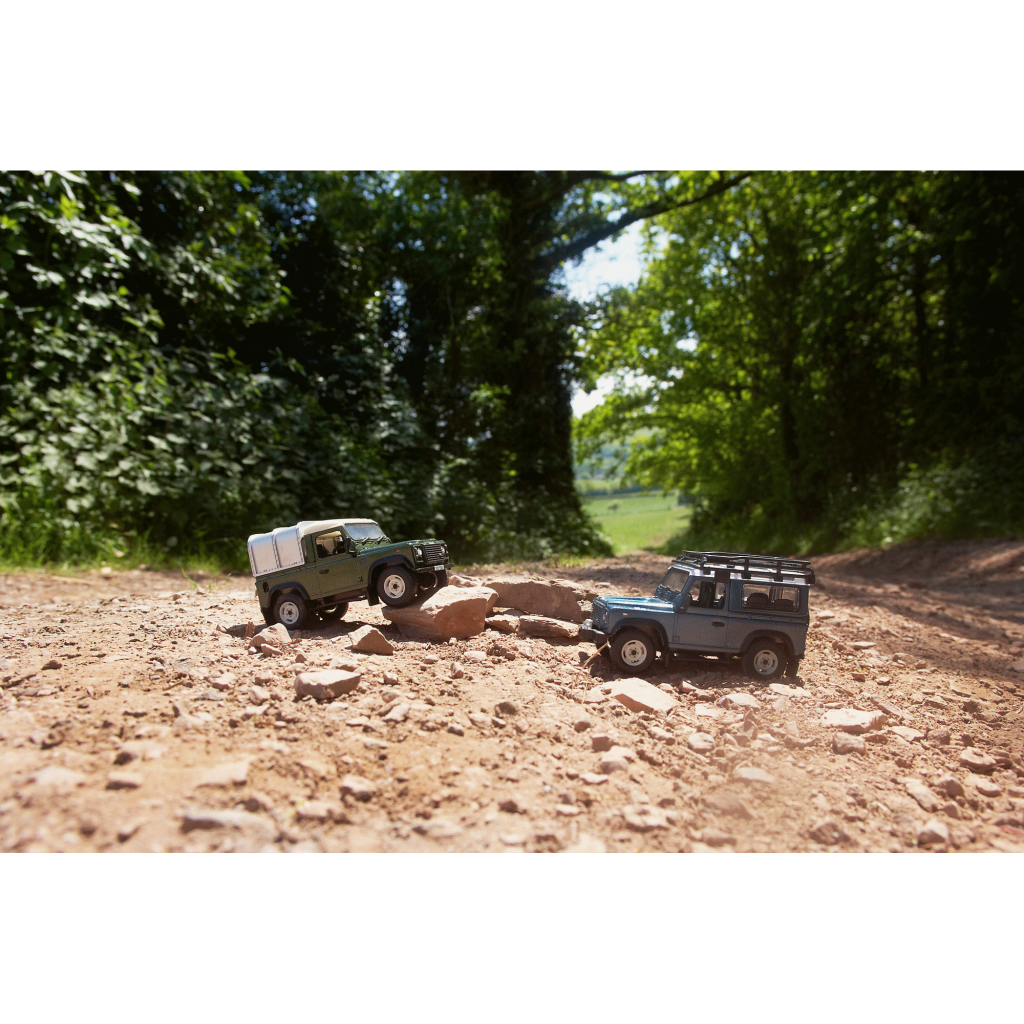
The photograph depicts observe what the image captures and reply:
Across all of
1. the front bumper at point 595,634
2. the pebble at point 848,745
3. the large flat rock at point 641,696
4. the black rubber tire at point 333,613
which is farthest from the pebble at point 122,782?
the pebble at point 848,745

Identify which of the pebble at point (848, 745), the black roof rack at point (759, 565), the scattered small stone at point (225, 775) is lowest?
the pebble at point (848, 745)

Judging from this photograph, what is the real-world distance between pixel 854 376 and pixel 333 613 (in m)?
9.32

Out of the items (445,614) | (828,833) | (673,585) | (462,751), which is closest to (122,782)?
(462,751)

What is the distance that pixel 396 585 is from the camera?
3365mm

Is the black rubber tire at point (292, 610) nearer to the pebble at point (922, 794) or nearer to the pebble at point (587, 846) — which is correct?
the pebble at point (587, 846)

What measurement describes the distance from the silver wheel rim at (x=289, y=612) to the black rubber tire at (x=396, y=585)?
1.55 feet

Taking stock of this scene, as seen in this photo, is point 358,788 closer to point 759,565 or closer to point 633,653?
point 633,653

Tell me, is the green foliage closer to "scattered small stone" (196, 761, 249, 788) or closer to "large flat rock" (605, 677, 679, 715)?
"large flat rock" (605, 677, 679, 715)

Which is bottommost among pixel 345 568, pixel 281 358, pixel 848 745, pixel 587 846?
pixel 848 745

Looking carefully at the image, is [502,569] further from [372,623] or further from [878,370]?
[878,370]

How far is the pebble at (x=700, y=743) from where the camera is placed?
8.22 ft

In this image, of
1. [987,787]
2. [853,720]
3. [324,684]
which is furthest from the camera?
[853,720]

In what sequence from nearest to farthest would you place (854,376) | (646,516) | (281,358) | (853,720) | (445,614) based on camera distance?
(853,720), (445,614), (646,516), (281,358), (854,376)

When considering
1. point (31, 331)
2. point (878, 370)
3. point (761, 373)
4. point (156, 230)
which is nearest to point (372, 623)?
point (31, 331)
